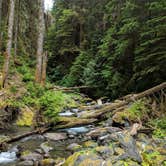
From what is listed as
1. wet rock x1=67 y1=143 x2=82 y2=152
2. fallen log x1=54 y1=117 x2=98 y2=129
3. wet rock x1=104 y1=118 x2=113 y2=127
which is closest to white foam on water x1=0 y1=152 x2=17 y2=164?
wet rock x1=67 y1=143 x2=82 y2=152

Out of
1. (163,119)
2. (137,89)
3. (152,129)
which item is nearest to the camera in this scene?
(152,129)

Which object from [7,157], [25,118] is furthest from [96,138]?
[25,118]

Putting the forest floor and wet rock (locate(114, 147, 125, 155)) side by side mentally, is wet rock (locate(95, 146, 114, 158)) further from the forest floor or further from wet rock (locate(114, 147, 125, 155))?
wet rock (locate(114, 147, 125, 155))

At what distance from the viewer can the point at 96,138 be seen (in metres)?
9.27

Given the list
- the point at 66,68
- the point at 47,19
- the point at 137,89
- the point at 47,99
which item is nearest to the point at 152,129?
the point at 47,99

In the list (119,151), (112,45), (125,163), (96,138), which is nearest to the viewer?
(125,163)

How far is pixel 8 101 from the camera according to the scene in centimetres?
1119

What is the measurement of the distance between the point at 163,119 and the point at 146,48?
13.9 ft

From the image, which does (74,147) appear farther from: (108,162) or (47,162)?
(108,162)

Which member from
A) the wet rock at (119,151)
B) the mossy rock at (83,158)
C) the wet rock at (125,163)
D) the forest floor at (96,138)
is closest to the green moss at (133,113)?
the forest floor at (96,138)

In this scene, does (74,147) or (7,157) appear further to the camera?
(74,147)

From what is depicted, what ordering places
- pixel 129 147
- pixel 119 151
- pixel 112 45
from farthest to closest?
pixel 112 45, pixel 129 147, pixel 119 151

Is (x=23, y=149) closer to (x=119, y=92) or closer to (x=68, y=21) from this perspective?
(x=119, y=92)

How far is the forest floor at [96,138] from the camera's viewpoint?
21.3ft
